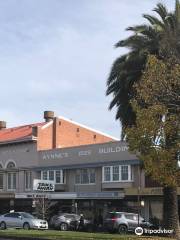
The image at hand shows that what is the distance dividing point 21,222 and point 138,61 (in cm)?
1721

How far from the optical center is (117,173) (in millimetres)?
49594

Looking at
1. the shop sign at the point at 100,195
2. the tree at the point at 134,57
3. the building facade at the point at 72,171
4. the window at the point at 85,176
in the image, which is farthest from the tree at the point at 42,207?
the tree at the point at 134,57

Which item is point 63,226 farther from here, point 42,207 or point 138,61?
point 138,61

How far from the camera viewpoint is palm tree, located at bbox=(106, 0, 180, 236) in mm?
30641

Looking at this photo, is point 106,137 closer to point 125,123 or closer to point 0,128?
point 0,128

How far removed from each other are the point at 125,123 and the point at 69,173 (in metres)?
22.8

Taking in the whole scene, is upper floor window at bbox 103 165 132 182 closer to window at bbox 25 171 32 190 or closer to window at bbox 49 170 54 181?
window at bbox 49 170 54 181

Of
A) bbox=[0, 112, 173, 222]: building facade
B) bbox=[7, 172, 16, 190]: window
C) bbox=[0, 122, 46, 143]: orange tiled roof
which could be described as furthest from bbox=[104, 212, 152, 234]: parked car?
bbox=[0, 122, 46, 143]: orange tiled roof

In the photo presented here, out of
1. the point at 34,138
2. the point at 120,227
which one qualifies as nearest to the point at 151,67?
the point at 120,227

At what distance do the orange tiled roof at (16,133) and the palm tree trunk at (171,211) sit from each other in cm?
3101

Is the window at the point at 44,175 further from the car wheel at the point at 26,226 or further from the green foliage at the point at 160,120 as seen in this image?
the green foliage at the point at 160,120

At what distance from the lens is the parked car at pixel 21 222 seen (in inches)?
1666

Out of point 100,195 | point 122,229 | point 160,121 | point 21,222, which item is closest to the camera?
point 160,121

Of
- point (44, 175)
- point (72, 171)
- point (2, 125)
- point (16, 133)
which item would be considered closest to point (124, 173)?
point (72, 171)
